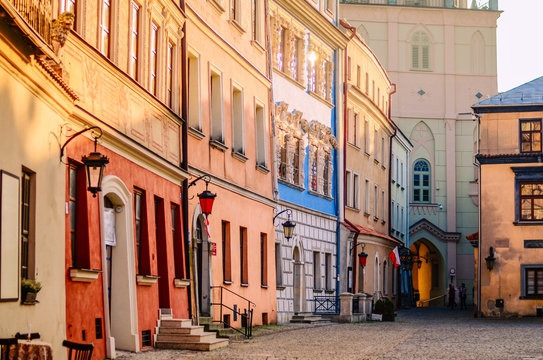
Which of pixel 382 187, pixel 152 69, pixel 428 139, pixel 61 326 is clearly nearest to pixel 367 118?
pixel 382 187

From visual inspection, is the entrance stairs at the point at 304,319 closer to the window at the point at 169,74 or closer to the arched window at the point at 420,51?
the window at the point at 169,74

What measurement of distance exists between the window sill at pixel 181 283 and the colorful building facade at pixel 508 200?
24221mm

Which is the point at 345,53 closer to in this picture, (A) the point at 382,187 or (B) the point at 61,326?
(A) the point at 382,187

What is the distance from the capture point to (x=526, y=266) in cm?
4441

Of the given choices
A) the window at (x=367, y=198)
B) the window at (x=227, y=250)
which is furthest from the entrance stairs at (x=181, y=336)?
the window at (x=367, y=198)

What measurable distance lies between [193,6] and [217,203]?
4688 millimetres

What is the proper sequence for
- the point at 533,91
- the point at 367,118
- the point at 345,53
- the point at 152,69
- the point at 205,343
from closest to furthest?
the point at 205,343 → the point at 152,69 → the point at 345,53 → the point at 533,91 → the point at 367,118

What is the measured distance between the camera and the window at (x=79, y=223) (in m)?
16.2

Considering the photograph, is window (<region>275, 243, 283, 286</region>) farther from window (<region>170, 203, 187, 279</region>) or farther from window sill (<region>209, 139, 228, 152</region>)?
window (<region>170, 203, 187, 279</region>)

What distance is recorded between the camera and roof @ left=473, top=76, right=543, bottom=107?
45000 millimetres

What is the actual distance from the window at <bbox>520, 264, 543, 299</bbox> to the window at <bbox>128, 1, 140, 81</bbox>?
2796cm

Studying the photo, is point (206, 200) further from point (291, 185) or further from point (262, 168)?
point (291, 185)

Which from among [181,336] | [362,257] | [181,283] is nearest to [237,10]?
[181,283]

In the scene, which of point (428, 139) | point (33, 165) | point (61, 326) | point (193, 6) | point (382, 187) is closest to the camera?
point (33, 165)
